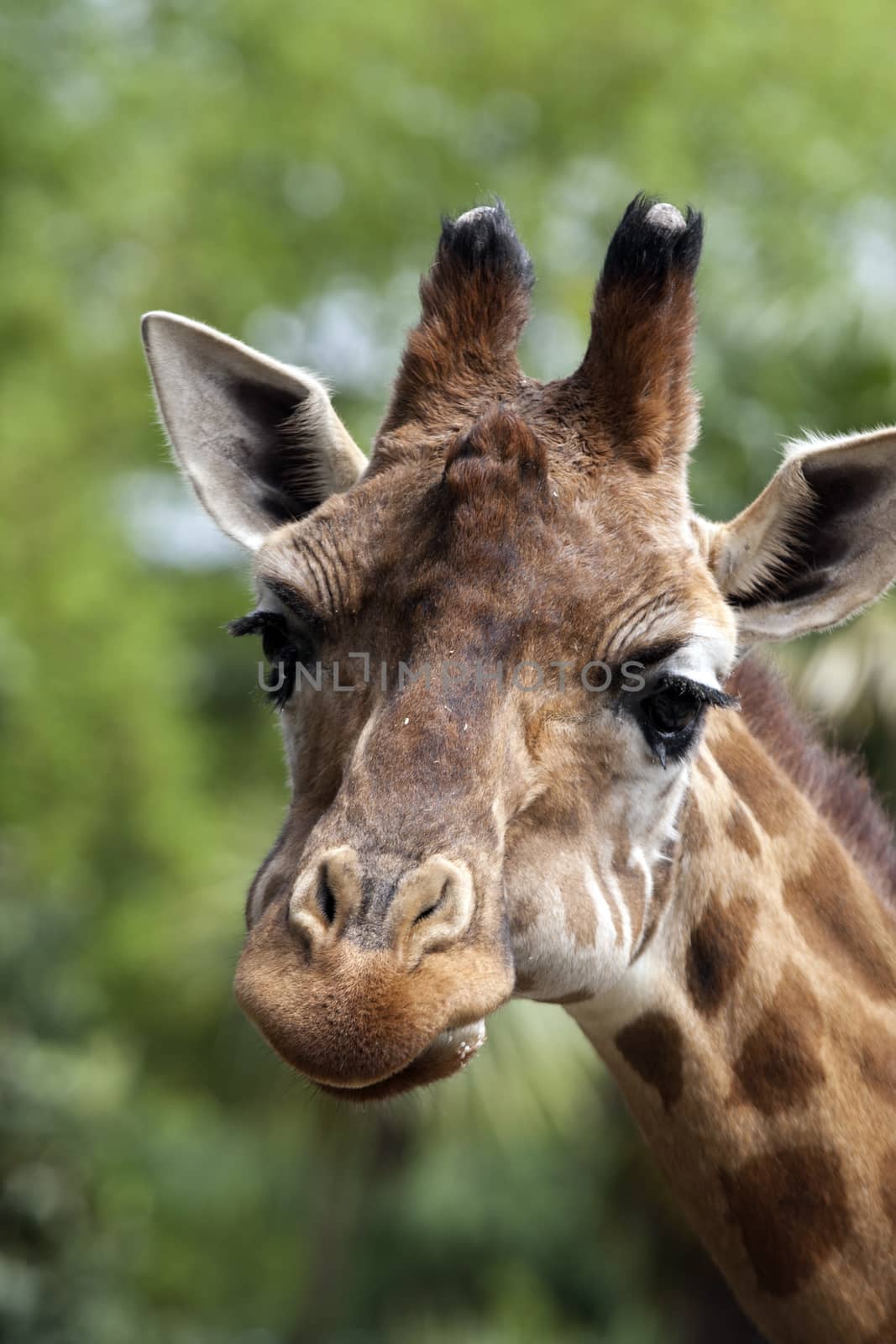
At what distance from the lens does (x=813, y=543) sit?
4594 mm

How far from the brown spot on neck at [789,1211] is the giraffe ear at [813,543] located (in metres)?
1.53

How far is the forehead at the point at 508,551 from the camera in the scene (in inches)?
151

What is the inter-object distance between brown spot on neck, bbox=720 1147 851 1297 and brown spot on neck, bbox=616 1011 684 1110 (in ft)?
0.92

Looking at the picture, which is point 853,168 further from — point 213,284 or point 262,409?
point 262,409

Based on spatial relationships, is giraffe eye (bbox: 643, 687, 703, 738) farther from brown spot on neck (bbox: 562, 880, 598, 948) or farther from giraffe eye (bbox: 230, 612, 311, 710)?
giraffe eye (bbox: 230, 612, 311, 710)

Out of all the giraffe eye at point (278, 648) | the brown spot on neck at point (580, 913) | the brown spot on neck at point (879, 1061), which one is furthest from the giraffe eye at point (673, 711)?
the brown spot on neck at point (879, 1061)

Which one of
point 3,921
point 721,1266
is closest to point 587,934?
point 721,1266

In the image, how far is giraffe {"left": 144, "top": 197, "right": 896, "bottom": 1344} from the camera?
345cm

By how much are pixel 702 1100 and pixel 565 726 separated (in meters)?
1.22

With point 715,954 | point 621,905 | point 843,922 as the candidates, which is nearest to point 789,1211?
point 715,954

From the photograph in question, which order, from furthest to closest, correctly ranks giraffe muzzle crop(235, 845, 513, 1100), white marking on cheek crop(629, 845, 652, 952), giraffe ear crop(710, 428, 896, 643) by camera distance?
giraffe ear crop(710, 428, 896, 643) < white marking on cheek crop(629, 845, 652, 952) < giraffe muzzle crop(235, 845, 513, 1100)

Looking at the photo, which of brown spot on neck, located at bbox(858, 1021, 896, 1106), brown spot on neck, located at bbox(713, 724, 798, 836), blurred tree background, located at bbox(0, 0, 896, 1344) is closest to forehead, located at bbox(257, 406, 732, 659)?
brown spot on neck, located at bbox(713, 724, 798, 836)

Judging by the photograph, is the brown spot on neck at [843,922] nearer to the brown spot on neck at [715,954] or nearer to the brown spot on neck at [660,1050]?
the brown spot on neck at [715,954]

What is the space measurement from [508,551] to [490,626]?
227 mm
